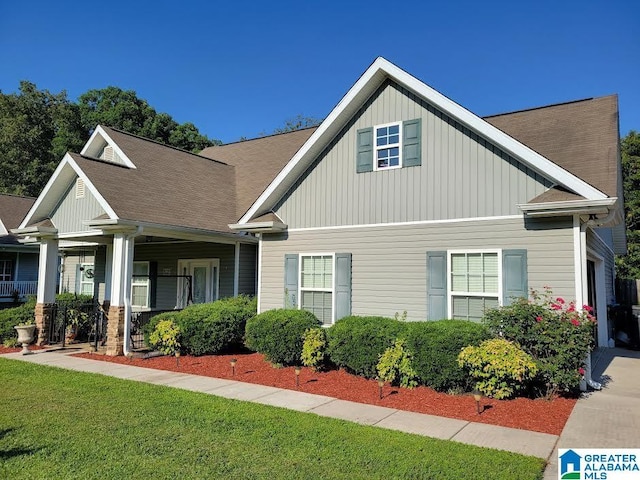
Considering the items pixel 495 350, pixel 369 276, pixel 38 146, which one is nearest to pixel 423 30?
pixel 369 276

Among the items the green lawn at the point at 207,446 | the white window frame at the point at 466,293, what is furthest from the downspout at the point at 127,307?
the white window frame at the point at 466,293

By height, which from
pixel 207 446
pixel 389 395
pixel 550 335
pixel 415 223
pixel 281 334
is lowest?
pixel 389 395

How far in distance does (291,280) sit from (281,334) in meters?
1.86

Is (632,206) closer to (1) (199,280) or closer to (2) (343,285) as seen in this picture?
(2) (343,285)

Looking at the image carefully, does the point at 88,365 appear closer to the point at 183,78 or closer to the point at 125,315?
the point at 125,315

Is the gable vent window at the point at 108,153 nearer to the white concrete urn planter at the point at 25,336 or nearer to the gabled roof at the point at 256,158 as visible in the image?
the gabled roof at the point at 256,158

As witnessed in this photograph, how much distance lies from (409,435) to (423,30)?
1123 cm

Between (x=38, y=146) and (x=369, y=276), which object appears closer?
(x=369, y=276)

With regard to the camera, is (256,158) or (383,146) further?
(256,158)

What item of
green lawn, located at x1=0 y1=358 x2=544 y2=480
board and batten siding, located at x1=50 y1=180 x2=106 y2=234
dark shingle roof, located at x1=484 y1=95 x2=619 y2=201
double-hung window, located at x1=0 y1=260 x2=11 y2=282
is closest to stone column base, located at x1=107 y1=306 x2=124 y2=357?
board and batten siding, located at x1=50 y1=180 x2=106 y2=234

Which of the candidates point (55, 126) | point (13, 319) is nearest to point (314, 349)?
point (13, 319)

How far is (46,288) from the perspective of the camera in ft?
46.9

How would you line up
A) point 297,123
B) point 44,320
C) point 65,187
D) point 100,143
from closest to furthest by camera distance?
point 65,187, point 44,320, point 100,143, point 297,123

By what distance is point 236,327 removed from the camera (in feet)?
38.5
